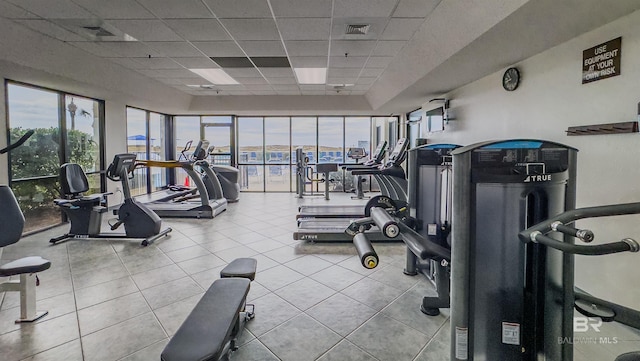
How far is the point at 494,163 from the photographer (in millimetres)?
1850

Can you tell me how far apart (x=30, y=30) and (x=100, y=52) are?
100 cm

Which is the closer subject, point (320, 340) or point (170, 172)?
point (320, 340)

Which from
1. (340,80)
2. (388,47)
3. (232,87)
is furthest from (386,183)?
(232,87)

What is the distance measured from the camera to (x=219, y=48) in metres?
4.93

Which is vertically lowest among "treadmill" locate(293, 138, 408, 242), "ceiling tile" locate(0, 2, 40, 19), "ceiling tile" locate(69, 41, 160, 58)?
"treadmill" locate(293, 138, 408, 242)

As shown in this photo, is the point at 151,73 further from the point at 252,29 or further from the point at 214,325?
the point at 214,325

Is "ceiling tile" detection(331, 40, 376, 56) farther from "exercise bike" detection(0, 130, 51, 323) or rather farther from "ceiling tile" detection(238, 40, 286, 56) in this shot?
"exercise bike" detection(0, 130, 51, 323)

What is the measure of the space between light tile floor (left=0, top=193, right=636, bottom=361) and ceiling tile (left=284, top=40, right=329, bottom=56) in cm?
292

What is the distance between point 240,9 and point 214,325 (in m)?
3.28

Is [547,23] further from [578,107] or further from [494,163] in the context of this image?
[494,163]

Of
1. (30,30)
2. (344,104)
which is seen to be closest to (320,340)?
(30,30)

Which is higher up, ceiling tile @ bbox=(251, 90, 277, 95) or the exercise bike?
ceiling tile @ bbox=(251, 90, 277, 95)

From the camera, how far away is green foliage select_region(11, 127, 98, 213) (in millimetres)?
5138

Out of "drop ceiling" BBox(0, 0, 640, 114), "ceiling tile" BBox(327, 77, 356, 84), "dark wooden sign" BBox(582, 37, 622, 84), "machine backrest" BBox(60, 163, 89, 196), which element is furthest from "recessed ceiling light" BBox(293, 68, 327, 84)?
"dark wooden sign" BBox(582, 37, 622, 84)
